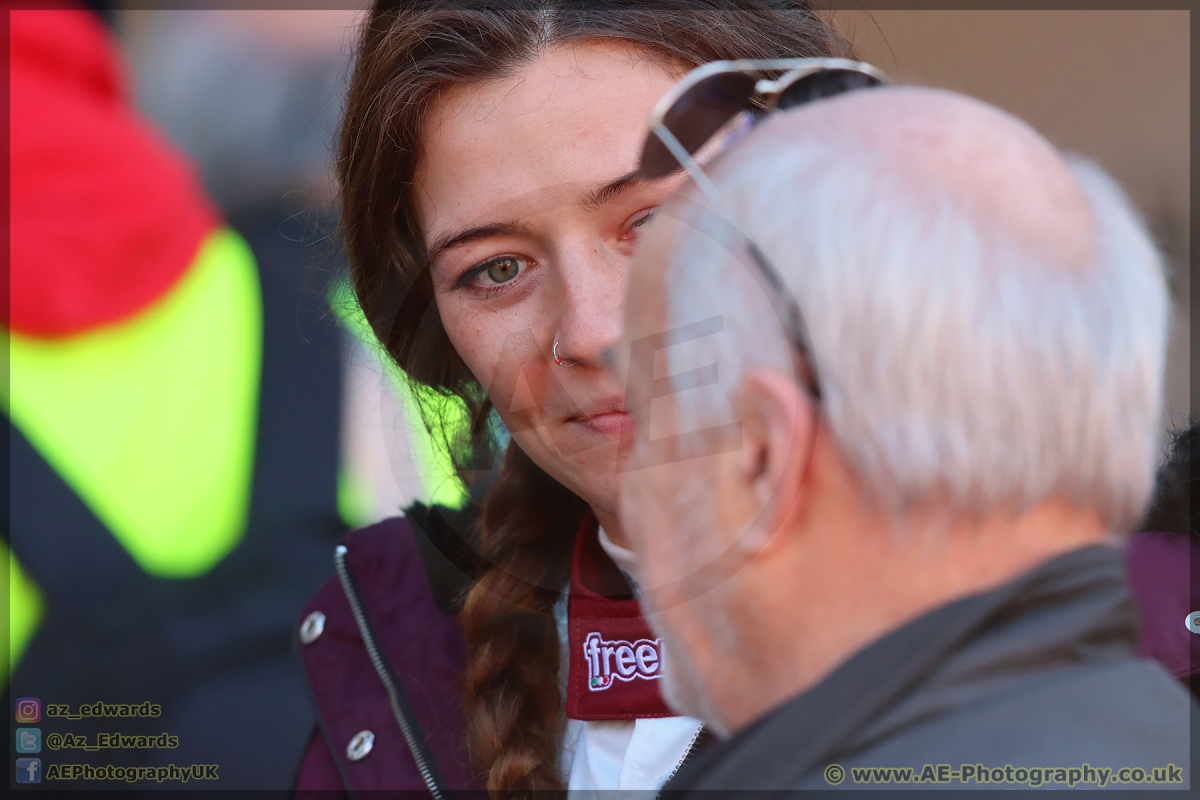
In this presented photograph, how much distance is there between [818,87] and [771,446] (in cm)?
29

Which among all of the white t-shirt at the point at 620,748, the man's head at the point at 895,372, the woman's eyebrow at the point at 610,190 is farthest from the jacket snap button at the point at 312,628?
the man's head at the point at 895,372

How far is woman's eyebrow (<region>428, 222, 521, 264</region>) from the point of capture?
3.29ft

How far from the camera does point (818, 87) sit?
27.3 inches

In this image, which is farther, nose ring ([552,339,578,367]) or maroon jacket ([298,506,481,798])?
maroon jacket ([298,506,481,798])

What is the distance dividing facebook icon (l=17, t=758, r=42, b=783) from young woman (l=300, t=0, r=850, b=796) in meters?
0.45

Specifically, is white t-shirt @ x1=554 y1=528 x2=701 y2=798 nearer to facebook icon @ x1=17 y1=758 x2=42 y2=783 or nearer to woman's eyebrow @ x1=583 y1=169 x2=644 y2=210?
woman's eyebrow @ x1=583 y1=169 x2=644 y2=210

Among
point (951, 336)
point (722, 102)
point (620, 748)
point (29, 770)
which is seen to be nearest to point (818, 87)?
point (722, 102)

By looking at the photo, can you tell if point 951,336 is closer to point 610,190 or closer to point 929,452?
point 929,452

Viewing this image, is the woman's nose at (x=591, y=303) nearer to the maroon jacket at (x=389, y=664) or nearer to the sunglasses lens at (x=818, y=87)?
the sunglasses lens at (x=818, y=87)

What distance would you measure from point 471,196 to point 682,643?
1.88 ft

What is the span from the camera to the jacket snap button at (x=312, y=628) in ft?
4.25

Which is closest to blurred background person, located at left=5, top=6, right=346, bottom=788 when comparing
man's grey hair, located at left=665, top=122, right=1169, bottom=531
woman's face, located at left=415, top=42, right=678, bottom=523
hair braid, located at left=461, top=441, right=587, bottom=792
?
hair braid, located at left=461, top=441, right=587, bottom=792

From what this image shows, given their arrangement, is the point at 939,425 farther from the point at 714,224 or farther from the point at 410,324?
the point at 410,324

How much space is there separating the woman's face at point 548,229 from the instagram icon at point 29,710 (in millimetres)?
958
